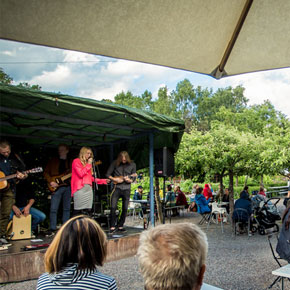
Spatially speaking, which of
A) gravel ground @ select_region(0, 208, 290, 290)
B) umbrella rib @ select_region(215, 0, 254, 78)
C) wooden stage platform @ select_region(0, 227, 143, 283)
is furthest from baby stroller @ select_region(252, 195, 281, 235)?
umbrella rib @ select_region(215, 0, 254, 78)

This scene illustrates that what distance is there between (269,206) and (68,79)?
284 ft

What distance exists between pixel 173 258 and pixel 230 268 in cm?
501

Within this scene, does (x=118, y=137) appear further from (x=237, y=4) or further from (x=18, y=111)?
(x=237, y=4)

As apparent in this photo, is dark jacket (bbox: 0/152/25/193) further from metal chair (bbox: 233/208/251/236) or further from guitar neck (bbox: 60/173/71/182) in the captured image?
metal chair (bbox: 233/208/251/236)

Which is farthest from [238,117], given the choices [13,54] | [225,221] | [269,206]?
[13,54]

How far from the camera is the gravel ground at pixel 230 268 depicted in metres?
4.45

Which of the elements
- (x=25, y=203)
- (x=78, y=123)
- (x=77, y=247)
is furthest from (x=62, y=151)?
(x=77, y=247)

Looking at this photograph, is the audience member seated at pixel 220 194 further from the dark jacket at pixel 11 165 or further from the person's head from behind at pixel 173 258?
the person's head from behind at pixel 173 258

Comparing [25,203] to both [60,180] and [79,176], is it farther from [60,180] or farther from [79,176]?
[79,176]

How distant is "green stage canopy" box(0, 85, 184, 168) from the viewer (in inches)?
185

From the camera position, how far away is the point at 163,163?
6.99m

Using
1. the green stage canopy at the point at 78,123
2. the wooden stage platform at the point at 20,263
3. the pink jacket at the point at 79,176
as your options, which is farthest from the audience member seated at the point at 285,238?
the pink jacket at the point at 79,176

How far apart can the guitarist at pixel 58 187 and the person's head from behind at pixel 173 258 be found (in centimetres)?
473

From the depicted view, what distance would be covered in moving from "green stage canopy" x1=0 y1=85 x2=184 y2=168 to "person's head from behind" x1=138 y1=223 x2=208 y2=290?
3591 millimetres
